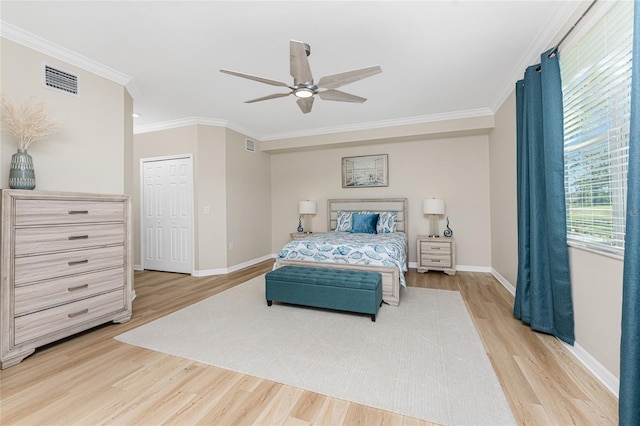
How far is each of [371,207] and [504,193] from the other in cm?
235

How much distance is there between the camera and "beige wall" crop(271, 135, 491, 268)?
4.95 meters

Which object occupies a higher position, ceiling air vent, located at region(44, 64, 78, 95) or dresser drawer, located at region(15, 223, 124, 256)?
ceiling air vent, located at region(44, 64, 78, 95)

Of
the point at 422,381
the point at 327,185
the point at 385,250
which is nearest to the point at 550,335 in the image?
the point at 422,381

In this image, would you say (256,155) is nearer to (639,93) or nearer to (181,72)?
(181,72)

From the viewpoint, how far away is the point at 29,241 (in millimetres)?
2166

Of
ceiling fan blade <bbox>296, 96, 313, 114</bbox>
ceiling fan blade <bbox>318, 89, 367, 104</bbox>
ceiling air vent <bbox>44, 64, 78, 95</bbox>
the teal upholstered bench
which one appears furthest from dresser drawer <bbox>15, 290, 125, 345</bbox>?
ceiling fan blade <bbox>318, 89, 367, 104</bbox>

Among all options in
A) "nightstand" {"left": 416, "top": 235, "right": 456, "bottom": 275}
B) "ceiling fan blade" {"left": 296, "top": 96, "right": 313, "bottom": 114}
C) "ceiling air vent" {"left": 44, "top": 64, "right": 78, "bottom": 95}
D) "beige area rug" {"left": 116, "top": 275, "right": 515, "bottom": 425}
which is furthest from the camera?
"nightstand" {"left": 416, "top": 235, "right": 456, "bottom": 275}

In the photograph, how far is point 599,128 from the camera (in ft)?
6.22

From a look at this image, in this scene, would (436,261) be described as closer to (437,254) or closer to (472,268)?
(437,254)

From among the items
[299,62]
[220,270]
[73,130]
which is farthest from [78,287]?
[299,62]

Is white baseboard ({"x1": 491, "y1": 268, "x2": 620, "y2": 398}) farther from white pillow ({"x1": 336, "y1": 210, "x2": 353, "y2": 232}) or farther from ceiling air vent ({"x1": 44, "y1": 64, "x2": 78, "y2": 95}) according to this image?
ceiling air vent ({"x1": 44, "y1": 64, "x2": 78, "y2": 95})

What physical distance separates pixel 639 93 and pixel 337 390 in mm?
2278

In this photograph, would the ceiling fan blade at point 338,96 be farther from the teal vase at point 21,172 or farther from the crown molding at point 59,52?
the teal vase at point 21,172

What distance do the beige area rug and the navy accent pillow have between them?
1.74 metres
